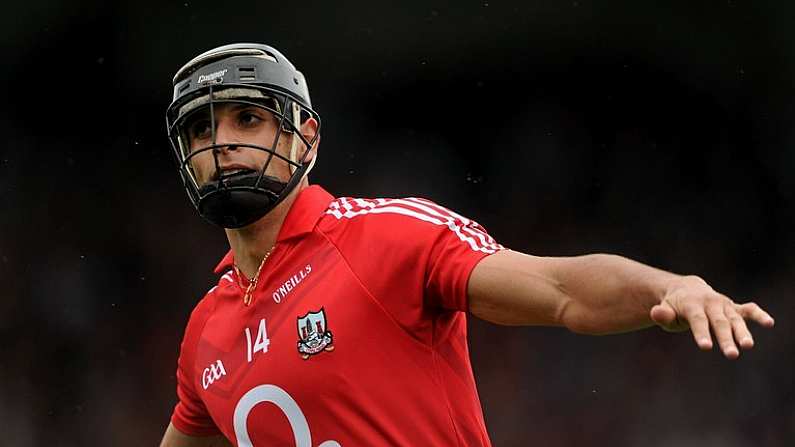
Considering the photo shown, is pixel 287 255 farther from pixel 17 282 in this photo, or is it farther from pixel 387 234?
pixel 17 282

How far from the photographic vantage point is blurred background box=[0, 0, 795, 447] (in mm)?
6082

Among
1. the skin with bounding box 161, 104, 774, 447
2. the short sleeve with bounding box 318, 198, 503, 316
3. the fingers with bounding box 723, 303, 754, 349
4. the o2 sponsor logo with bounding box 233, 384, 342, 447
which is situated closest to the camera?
the fingers with bounding box 723, 303, 754, 349

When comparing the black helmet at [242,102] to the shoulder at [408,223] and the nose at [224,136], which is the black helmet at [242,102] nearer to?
the nose at [224,136]

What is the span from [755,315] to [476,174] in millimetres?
4697

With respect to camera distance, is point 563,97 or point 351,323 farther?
point 563,97

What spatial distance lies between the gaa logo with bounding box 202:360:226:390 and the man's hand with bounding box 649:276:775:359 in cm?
138

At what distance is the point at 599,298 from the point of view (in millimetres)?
2184

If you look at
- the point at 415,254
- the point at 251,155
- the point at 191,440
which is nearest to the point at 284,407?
the point at 415,254

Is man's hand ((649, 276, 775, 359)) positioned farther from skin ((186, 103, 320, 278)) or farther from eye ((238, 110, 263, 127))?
eye ((238, 110, 263, 127))

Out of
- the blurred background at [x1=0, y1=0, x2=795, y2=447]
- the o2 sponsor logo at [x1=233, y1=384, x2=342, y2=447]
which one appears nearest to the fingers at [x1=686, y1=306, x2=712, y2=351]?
the o2 sponsor logo at [x1=233, y1=384, x2=342, y2=447]

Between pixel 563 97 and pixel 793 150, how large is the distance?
127 centimetres

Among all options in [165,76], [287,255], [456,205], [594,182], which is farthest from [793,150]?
[287,255]

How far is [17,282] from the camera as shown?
256 inches

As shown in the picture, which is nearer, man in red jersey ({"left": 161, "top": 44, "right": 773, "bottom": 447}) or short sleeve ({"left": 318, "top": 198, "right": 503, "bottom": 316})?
man in red jersey ({"left": 161, "top": 44, "right": 773, "bottom": 447})
